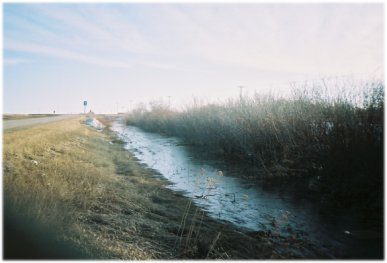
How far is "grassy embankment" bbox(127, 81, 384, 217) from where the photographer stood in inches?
318

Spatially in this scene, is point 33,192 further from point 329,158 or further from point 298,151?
point 298,151

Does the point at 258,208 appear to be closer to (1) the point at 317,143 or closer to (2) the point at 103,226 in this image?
(1) the point at 317,143

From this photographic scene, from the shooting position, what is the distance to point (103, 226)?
6.15 meters

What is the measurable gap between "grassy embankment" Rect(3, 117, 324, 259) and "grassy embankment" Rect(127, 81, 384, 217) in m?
2.82

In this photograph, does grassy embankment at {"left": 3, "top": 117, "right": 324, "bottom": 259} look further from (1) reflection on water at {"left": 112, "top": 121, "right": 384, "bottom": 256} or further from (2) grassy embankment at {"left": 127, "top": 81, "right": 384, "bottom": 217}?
(2) grassy embankment at {"left": 127, "top": 81, "right": 384, "bottom": 217}

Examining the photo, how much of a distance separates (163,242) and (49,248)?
1919 millimetres

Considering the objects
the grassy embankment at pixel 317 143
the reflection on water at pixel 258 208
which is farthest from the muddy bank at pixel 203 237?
the grassy embankment at pixel 317 143

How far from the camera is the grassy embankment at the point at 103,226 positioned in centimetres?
490

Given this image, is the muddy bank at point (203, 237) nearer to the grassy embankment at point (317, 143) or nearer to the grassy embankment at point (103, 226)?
the grassy embankment at point (103, 226)

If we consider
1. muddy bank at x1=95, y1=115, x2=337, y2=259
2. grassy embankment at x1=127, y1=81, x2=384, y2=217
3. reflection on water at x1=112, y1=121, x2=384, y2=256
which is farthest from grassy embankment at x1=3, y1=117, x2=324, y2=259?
grassy embankment at x1=127, y1=81, x2=384, y2=217

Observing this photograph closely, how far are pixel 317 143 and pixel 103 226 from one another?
6.34m

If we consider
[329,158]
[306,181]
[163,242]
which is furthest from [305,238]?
[306,181]

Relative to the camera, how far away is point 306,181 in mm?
10453

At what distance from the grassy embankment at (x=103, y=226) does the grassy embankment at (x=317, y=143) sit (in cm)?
282
